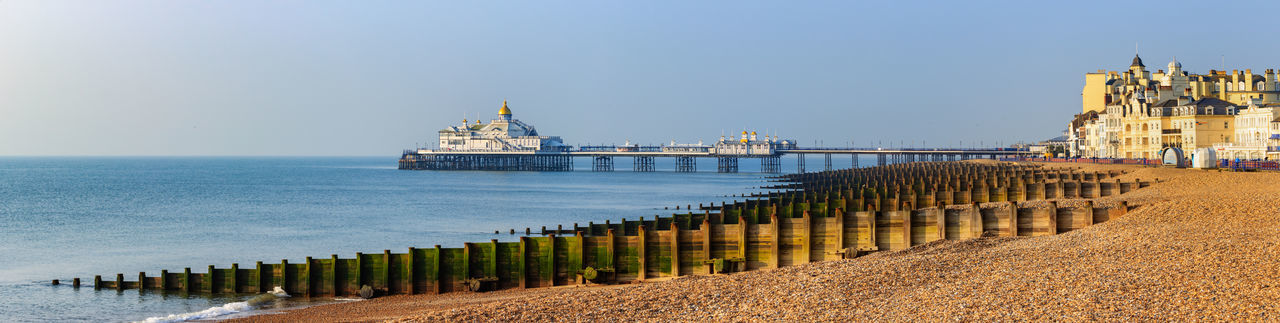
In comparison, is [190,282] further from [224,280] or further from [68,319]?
[68,319]

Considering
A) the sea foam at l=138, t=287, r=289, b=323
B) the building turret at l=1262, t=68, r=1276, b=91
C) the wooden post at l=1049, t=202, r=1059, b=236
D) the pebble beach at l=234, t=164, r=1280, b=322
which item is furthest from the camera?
the building turret at l=1262, t=68, r=1276, b=91

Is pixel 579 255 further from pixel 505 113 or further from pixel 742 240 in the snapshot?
pixel 505 113

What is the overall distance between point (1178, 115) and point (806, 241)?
230 ft

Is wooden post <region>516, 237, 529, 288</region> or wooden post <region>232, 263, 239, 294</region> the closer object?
wooden post <region>516, 237, 529, 288</region>

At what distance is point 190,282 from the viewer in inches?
887

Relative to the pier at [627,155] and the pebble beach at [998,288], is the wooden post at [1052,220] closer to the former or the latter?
the pebble beach at [998,288]

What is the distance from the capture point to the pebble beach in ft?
38.3

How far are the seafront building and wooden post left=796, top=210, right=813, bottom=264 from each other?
4425 centimetres

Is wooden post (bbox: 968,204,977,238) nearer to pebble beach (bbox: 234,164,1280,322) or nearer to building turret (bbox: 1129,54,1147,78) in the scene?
pebble beach (bbox: 234,164,1280,322)

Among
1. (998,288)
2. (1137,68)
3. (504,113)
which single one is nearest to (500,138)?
(504,113)

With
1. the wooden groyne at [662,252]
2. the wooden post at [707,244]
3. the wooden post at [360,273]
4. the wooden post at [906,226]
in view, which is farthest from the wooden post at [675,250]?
the wooden post at [360,273]

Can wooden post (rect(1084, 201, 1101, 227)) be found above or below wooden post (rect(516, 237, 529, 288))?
above

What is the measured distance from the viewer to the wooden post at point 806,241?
21.4 m

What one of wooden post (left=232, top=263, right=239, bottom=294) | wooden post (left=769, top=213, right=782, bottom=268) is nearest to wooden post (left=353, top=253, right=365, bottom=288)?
wooden post (left=232, top=263, right=239, bottom=294)
